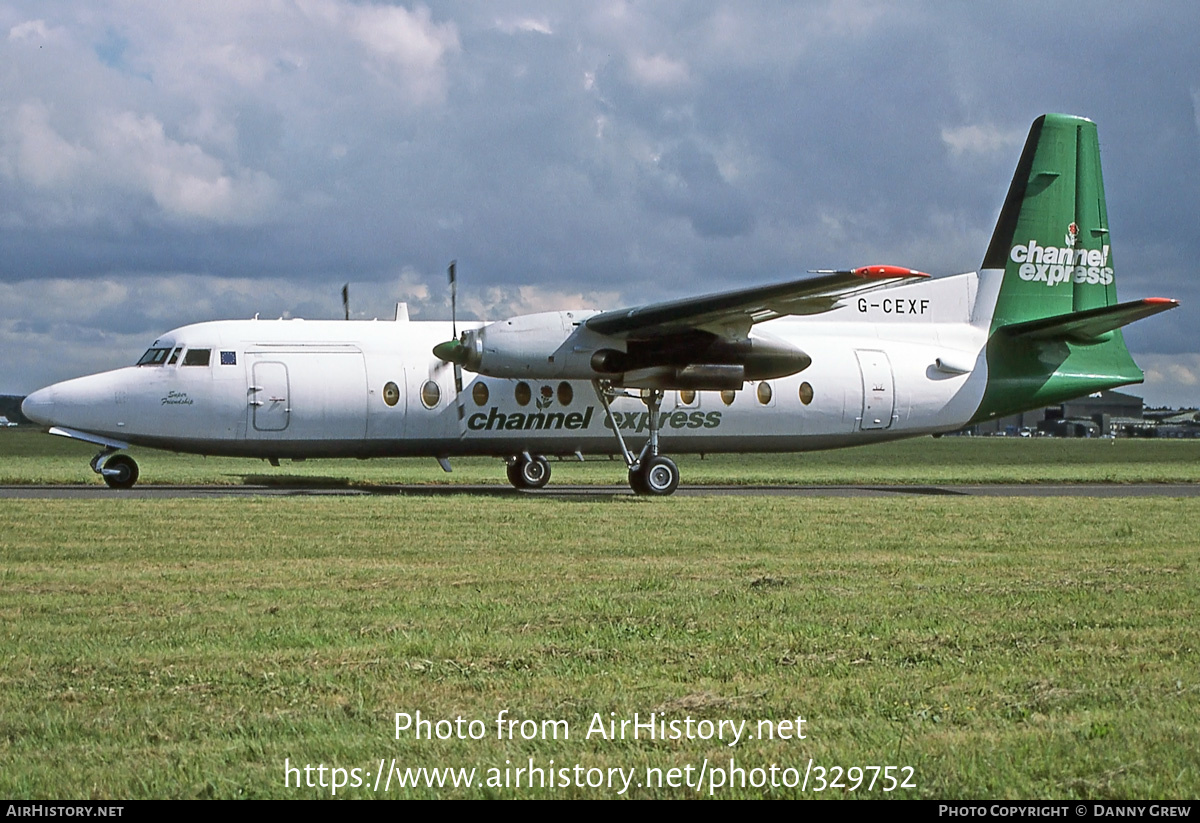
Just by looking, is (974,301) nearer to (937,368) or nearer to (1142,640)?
(937,368)

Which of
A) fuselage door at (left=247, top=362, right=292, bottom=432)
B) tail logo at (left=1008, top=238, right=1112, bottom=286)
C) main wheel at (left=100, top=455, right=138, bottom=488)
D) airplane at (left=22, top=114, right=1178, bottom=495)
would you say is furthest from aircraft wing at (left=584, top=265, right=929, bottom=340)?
main wheel at (left=100, top=455, right=138, bottom=488)

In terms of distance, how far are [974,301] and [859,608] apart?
19300 mm

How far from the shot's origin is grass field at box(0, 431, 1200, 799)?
4785 millimetres

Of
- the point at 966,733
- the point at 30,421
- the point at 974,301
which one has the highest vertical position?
the point at 974,301

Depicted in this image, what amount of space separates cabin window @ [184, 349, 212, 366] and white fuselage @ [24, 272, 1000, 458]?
0.23 feet

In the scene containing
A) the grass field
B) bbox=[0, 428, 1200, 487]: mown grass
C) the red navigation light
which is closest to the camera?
the grass field

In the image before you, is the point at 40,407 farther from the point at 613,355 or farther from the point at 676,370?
the point at 676,370

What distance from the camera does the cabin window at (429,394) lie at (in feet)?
74.9

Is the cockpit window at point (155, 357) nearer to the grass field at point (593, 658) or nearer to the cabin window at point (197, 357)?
the cabin window at point (197, 357)

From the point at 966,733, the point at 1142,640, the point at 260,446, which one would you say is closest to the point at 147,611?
the point at 966,733

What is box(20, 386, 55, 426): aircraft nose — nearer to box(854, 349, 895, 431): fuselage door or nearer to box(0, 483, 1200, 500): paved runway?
box(0, 483, 1200, 500): paved runway

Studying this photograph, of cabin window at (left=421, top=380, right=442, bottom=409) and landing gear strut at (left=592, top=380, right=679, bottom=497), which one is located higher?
cabin window at (left=421, top=380, right=442, bottom=409)

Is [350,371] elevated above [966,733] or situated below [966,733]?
above

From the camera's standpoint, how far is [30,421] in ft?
71.4
